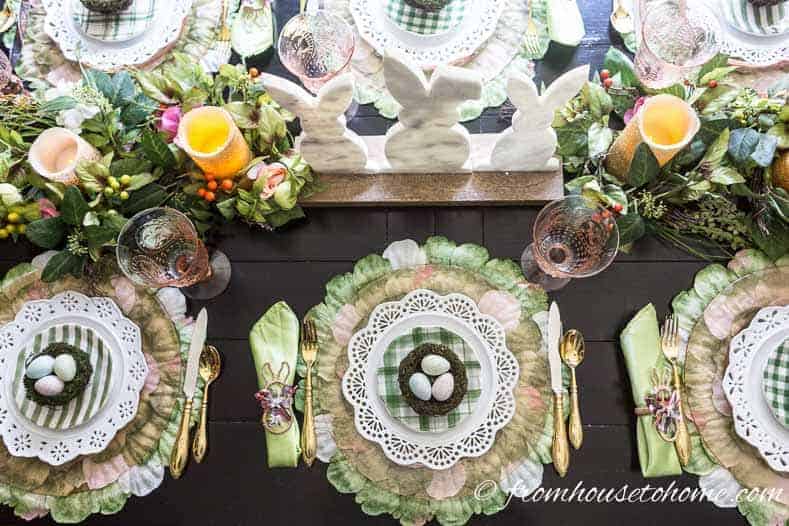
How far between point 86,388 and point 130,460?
6.3 inches

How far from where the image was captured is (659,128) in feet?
3.78

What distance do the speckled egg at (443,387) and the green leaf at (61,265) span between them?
74cm

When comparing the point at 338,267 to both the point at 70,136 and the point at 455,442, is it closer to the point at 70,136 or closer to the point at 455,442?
the point at 455,442

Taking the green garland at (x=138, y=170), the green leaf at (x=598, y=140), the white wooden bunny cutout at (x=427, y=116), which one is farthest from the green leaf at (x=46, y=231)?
the green leaf at (x=598, y=140)

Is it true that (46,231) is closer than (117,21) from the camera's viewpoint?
Yes

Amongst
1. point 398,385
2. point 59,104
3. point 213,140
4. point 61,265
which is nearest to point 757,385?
point 398,385

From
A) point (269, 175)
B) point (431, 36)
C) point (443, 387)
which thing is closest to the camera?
point (443, 387)

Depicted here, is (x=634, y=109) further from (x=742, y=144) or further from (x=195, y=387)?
(x=195, y=387)

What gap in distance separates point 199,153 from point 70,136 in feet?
0.92

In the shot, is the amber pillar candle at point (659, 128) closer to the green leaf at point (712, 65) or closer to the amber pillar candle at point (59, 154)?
the green leaf at point (712, 65)

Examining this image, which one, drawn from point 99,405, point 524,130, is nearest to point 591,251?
point 524,130

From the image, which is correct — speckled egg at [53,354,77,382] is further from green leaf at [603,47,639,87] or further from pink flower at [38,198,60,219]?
green leaf at [603,47,639,87]

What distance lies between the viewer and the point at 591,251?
1139 mm

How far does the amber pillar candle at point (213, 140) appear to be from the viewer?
1.13 metres
